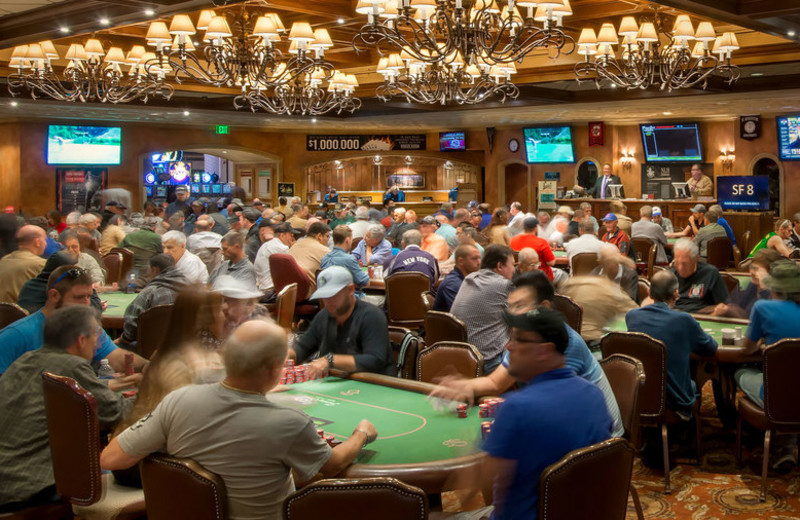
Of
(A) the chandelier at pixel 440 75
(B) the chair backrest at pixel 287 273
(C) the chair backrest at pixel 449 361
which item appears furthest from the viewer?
(A) the chandelier at pixel 440 75

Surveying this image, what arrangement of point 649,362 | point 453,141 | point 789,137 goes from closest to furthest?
point 649,362, point 789,137, point 453,141

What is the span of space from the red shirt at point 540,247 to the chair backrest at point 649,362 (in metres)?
3.00

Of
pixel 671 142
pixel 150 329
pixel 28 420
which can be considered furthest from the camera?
pixel 671 142

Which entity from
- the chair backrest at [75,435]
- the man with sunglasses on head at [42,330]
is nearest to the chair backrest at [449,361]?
the man with sunglasses on head at [42,330]

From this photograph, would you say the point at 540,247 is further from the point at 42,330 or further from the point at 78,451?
the point at 78,451

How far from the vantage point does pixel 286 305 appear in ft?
23.9

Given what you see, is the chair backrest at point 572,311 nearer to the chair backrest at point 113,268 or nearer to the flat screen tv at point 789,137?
the chair backrest at point 113,268

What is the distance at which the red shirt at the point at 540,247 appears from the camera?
8.05 meters

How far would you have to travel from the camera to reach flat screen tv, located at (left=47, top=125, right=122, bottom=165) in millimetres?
17719

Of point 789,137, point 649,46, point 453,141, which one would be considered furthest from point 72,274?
point 453,141

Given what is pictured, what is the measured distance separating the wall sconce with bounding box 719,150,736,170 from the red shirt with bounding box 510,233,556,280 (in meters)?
8.92

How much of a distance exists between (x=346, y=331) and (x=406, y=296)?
10.8ft

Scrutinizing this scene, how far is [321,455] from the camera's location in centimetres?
271

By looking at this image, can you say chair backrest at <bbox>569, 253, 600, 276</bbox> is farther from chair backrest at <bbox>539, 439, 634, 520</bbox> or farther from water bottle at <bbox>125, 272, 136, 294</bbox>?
chair backrest at <bbox>539, 439, 634, 520</bbox>
